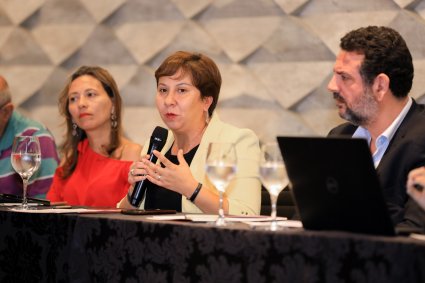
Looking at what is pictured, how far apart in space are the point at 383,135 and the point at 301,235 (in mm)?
1017

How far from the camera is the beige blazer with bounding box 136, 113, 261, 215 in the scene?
2.76 meters

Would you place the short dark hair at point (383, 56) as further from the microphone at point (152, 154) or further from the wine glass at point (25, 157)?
the wine glass at point (25, 157)

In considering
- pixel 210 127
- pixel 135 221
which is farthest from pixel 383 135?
pixel 135 221

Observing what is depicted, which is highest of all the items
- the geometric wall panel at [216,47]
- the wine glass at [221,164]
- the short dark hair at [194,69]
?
the geometric wall panel at [216,47]

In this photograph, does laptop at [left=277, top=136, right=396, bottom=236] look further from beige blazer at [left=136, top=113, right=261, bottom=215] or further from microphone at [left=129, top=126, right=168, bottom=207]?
beige blazer at [left=136, top=113, right=261, bottom=215]

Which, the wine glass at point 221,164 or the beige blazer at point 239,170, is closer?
the wine glass at point 221,164

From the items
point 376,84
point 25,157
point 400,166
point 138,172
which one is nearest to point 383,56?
point 376,84

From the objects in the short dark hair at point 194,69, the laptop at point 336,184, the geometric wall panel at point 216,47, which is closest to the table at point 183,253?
the laptop at point 336,184

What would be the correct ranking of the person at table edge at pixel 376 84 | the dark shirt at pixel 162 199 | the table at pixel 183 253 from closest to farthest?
the table at pixel 183 253, the person at table edge at pixel 376 84, the dark shirt at pixel 162 199

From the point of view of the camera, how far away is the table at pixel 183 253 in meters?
1.50

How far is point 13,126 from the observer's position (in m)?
3.95

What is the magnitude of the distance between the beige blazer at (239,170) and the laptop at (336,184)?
1026 millimetres

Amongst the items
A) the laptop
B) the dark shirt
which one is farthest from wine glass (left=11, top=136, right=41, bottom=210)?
the laptop

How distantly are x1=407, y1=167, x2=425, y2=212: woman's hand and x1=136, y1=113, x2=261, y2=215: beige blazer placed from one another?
3.24 ft
